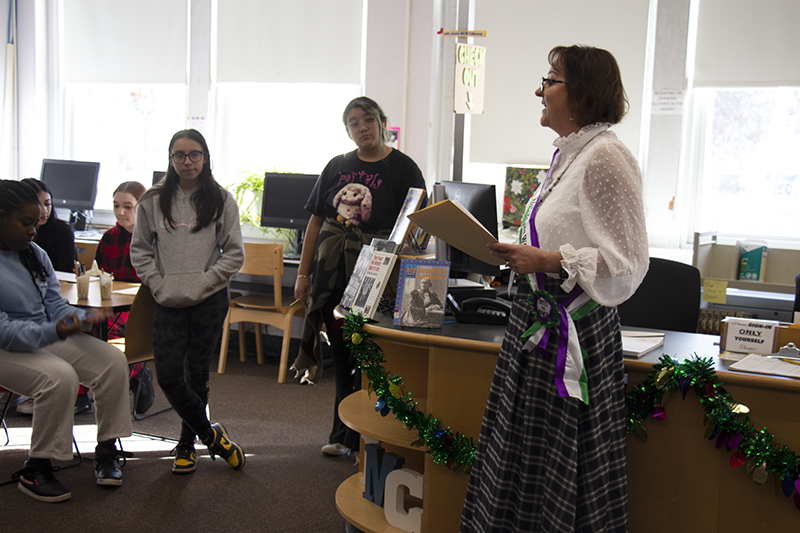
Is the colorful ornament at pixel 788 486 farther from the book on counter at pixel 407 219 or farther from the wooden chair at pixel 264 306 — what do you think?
the wooden chair at pixel 264 306

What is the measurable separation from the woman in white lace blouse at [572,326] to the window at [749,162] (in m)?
2.94

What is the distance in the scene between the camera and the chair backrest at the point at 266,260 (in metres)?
3.81

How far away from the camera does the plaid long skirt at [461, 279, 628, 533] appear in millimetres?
1367

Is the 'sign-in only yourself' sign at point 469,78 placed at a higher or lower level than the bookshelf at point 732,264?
higher

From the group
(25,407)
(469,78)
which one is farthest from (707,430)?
(25,407)

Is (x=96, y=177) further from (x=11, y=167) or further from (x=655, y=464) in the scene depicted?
(x=655, y=464)

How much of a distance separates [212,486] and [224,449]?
0.15 m

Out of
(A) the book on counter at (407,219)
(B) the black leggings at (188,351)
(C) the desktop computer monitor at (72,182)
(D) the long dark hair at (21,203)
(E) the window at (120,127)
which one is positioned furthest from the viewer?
(E) the window at (120,127)

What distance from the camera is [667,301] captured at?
2.34 m

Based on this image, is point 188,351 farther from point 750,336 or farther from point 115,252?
point 750,336

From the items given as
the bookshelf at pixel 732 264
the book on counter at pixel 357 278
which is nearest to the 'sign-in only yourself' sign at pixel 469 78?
the book on counter at pixel 357 278

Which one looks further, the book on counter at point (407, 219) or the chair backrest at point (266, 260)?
the chair backrest at point (266, 260)

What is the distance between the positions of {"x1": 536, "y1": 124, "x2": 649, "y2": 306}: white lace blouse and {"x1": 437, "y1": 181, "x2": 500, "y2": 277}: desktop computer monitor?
0.73m

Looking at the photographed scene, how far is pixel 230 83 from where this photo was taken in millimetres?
4891
